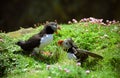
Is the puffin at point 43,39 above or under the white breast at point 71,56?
above

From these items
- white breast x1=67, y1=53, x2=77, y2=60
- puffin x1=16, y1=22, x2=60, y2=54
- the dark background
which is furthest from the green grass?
the dark background

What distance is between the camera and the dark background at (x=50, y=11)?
67.5 ft

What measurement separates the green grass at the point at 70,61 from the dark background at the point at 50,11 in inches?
202

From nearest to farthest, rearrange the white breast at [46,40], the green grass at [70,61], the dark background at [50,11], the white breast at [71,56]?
the green grass at [70,61]
the white breast at [71,56]
the white breast at [46,40]
the dark background at [50,11]

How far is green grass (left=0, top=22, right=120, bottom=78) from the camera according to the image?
12.0m

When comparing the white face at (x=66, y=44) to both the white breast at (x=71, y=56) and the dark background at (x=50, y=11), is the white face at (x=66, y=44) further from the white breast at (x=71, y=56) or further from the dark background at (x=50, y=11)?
the dark background at (x=50, y=11)

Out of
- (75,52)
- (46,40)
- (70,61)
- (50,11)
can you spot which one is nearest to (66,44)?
(75,52)

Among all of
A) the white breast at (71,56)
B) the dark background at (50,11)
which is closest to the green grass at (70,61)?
the white breast at (71,56)

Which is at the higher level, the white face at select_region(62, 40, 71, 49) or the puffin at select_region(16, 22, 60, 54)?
the puffin at select_region(16, 22, 60, 54)

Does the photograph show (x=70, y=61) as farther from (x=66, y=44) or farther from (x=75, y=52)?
(x=66, y=44)

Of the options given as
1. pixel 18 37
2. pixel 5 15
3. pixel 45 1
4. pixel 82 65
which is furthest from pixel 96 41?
pixel 5 15

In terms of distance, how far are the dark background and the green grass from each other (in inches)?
202

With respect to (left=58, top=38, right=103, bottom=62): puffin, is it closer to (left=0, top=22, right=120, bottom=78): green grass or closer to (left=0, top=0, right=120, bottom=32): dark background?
(left=0, top=22, right=120, bottom=78): green grass

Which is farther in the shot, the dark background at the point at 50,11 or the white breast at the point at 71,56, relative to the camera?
the dark background at the point at 50,11
